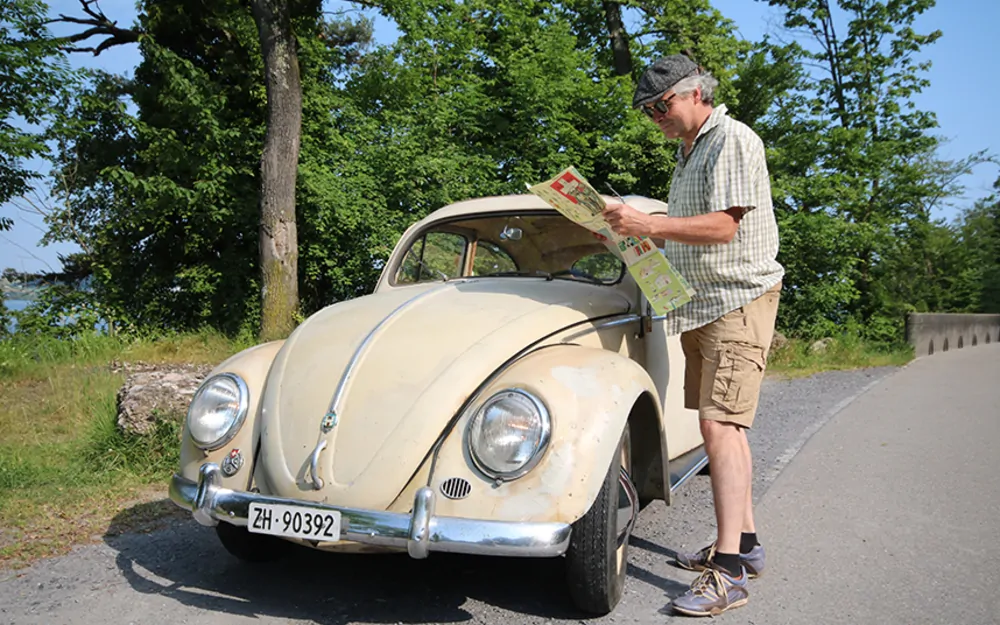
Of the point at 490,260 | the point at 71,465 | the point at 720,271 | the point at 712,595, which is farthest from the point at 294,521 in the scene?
the point at 71,465

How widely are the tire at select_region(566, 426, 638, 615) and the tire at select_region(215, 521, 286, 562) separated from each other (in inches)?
58.2

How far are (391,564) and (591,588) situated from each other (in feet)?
3.75

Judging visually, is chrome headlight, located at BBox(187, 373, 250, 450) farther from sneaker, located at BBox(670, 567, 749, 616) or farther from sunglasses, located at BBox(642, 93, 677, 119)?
sunglasses, located at BBox(642, 93, 677, 119)

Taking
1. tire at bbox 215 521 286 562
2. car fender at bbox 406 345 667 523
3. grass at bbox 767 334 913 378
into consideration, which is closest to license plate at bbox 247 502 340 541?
car fender at bbox 406 345 667 523

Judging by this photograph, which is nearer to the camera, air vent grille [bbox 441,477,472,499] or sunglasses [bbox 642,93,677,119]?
air vent grille [bbox 441,477,472,499]

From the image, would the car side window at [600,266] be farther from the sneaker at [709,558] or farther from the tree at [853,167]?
the tree at [853,167]

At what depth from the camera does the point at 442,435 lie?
2873 mm

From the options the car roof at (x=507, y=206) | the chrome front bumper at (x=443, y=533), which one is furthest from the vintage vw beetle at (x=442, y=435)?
the car roof at (x=507, y=206)

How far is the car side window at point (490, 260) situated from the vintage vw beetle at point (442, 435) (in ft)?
1.96

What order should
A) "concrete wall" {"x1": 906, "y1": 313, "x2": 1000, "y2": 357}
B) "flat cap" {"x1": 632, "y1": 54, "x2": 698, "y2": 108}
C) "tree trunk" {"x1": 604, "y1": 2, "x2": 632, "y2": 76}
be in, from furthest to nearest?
"tree trunk" {"x1": 604, "y1": 2, "x2": 632, "y2": 76} → "concrete wall" {"x1": 906, "y1": 313, "x2": 1000, "y2": 357} → "flat cap" {"x1": 632, "y1": 54, "x2": 698, "y2": 108}

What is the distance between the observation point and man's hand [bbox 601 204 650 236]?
3162 millimetres

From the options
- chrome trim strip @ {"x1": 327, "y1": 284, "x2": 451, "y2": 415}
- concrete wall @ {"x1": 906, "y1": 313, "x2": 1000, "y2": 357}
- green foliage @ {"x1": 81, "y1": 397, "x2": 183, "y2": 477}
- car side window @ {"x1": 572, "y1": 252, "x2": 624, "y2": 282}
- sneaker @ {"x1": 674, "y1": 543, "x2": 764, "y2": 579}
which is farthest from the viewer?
concrete wall @ {"x1": 906, "y1": 313, "x2": 1000, "y2": 357}

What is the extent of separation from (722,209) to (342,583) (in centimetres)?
224

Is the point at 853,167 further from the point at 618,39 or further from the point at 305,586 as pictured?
the point at 305,586
